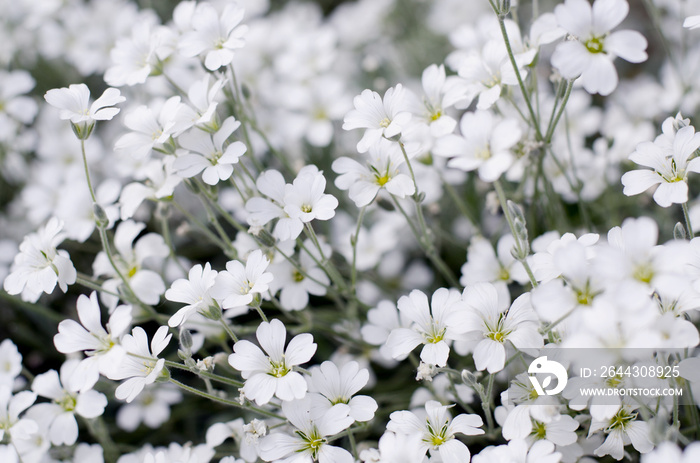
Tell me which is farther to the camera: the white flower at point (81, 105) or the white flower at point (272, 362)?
the white flower at point (81, 105)

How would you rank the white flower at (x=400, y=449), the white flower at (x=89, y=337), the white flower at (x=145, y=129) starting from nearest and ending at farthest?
1. the white flower at (x=400, y=449)
2. the white flower at (x=89, y=337)
3. the white flower at (x=145, y=129)

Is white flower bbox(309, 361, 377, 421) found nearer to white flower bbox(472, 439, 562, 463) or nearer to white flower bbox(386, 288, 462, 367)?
white flower bbox(386, 288, 462, 367)

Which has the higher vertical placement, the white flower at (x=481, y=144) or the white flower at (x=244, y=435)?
the white flower at (x=481, y=144)

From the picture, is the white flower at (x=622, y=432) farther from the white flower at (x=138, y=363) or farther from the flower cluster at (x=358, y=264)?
the white flower at (x=138, y=363)

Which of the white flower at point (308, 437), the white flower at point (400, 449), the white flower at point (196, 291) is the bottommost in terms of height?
→ the white flower at point (308, 437)

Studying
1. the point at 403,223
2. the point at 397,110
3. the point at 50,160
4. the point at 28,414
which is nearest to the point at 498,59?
the point at 397,110

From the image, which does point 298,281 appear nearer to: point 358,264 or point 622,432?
point 358,264

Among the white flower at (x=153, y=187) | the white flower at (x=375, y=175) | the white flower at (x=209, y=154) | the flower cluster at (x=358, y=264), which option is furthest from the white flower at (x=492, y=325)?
the white flower at (x=153, y=187)
